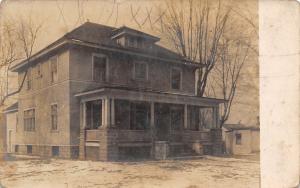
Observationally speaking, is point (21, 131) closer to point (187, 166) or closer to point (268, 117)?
point (187, 166)

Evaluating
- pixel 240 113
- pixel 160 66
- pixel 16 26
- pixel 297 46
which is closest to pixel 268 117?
pixel 240 113

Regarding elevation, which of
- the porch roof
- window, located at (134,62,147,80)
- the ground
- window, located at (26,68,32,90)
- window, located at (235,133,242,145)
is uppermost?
window, located at (134,62,147,80)

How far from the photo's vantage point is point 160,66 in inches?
172

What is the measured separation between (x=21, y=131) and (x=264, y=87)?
120 inches

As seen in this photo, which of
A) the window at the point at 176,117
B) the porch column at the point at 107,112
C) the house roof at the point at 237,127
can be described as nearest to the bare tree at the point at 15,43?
the porch column at the point at 107,112

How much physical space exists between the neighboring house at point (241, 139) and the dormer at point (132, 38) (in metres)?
1.45

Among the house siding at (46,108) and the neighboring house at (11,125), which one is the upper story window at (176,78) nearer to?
the house siding at (46,108)

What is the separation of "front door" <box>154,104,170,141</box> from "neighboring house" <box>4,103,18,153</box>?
5.49ft

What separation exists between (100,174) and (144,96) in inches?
41.2

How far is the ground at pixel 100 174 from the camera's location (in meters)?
4.12

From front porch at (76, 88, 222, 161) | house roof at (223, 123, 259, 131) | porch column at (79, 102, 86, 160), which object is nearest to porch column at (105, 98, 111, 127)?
front porch at (76, 88, 222, 161)

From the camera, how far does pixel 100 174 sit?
413 centimetres

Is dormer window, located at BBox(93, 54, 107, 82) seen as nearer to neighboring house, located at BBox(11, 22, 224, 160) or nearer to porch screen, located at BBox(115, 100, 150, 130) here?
neighboring house, located at BBox(11, 22, 224, 160)

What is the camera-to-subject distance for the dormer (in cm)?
421
